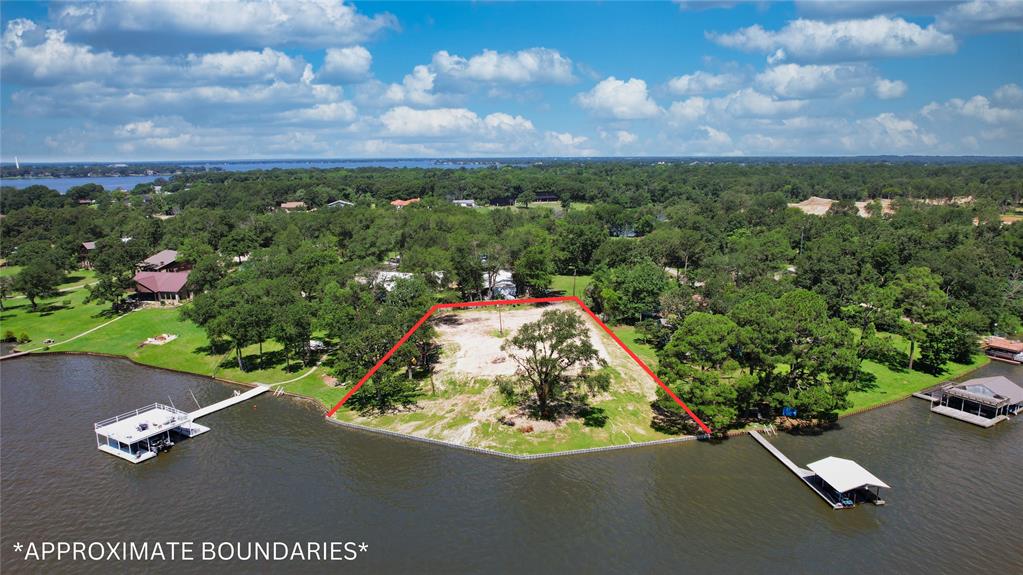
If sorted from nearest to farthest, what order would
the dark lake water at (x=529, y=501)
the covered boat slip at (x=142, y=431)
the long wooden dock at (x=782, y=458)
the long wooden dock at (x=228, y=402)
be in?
the dark lake water at (x=529, y=501)
the long wooden dock at (x=782, y=458)
the covered boat slip at (x=142, y=431)
the long wooden dock at (x=228, y=402)

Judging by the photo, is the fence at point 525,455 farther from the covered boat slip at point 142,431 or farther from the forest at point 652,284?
the covered boat slip at point 142,431

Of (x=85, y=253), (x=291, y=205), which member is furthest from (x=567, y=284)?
(x=291, y=205)

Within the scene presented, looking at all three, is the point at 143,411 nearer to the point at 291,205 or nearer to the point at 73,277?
the point at 73,277

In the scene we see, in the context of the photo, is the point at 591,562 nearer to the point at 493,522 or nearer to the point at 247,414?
the point at 493,522

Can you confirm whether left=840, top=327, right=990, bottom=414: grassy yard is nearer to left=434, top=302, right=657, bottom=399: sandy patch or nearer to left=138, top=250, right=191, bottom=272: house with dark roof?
left=434, top=302, right=657, bottom=399: sandy patch

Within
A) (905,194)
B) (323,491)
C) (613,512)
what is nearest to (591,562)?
(613,512)

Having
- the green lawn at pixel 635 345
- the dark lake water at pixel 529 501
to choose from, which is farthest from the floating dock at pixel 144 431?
the green lawn at pixel 635 345
